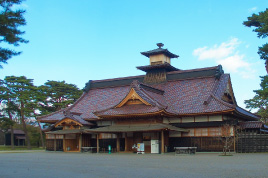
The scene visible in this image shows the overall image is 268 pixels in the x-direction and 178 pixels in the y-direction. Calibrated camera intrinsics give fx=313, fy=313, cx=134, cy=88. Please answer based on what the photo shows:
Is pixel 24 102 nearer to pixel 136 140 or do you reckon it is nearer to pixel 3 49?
pixel 136 140

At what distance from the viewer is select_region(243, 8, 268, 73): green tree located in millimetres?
26525

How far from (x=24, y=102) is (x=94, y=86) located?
12.5 meters

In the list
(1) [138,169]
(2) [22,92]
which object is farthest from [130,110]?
(2) [22,92]

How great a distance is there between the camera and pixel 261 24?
28.5 meters

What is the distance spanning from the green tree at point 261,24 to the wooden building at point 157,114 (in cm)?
549

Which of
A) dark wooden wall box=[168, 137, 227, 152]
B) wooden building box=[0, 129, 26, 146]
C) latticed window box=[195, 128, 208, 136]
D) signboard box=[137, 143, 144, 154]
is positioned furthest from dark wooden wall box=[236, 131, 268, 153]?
wooden building box=[0, 129, 26, 146]

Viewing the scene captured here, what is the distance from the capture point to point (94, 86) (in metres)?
42.2

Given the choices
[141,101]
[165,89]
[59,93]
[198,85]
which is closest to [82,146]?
[141,101]

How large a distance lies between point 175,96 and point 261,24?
1094cm

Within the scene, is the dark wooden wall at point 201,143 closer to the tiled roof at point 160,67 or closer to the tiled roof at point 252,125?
the tiled roof at point 252,125

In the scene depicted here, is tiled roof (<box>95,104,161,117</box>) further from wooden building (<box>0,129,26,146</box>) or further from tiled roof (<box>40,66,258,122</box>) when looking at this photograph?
wooden building (<box>0,129,26,146</box>)

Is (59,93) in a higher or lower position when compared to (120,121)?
higher

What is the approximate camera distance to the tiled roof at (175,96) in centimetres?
2897

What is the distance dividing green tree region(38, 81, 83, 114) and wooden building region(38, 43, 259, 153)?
13.1 metres
